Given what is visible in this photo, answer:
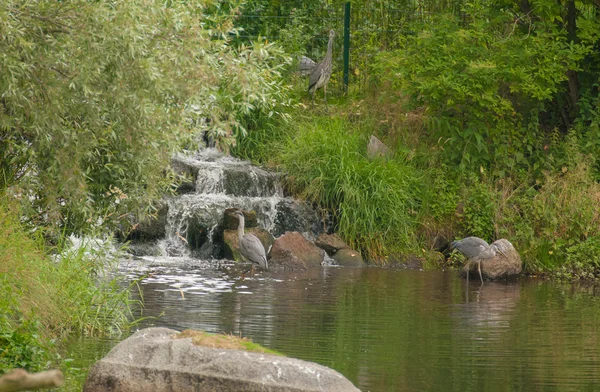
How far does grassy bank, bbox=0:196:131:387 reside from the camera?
27.3ft

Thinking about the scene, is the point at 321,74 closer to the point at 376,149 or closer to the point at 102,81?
the point at 376,149

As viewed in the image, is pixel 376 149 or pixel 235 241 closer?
pixel 235 241

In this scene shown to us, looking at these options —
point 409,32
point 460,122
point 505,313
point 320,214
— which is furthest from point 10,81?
point 409,32

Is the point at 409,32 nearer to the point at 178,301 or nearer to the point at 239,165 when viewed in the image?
the point at 239,165

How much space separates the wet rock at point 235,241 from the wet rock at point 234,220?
150 mm

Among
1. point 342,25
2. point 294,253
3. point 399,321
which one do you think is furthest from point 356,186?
point 342,25

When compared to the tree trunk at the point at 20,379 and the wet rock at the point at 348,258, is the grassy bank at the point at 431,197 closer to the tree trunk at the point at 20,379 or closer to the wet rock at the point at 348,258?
the wet rock at the point at 348,258

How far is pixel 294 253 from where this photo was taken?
54.8ft

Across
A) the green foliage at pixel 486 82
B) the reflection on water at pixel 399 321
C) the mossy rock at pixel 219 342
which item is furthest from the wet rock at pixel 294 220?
the mossy rock at pixel 219 342

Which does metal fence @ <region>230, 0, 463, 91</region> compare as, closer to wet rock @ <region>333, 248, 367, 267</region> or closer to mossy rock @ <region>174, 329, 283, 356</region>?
wet rock @ <region>333, 248, 367, 267</region>

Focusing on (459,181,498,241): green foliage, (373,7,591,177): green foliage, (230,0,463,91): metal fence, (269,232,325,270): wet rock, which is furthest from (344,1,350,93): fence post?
(269,232,325,270): wet rock

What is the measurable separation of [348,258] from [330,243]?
440 millimetres

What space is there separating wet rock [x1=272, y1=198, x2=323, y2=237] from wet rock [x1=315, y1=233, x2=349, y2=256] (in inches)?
19.8

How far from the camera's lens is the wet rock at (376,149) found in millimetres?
19078
